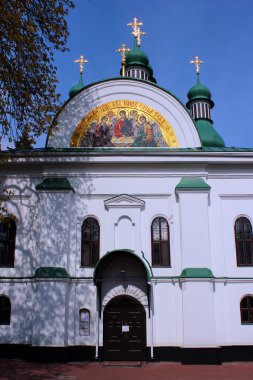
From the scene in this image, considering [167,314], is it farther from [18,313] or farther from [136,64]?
[136,64]

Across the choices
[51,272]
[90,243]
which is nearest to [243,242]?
[90,243]

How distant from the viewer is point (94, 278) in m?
15.1

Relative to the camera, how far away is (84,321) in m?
15.6

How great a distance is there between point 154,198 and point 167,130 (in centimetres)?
286

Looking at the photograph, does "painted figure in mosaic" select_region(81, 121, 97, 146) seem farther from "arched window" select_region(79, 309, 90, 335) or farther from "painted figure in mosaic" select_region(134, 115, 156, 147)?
"arched window" select_region(79, 309, 90, 335)

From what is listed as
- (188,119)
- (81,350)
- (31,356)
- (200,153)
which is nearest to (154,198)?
(200,153)

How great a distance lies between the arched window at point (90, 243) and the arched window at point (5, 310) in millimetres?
3051

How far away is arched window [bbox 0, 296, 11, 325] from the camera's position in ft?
52.0

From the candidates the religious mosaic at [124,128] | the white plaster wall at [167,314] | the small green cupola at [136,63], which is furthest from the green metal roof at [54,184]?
the small green cupola at [136,63]

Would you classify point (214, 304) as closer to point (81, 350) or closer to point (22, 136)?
point (81, 350)

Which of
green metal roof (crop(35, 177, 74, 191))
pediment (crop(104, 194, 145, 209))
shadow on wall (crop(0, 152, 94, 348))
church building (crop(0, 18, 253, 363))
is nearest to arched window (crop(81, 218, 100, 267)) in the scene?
church building (crop(0, 18, 253, 363))

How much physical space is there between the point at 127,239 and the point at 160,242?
1.23 m

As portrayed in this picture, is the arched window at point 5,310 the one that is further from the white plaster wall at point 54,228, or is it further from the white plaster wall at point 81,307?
the white plaster wall at point 81,307

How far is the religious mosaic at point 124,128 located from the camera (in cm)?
1739
